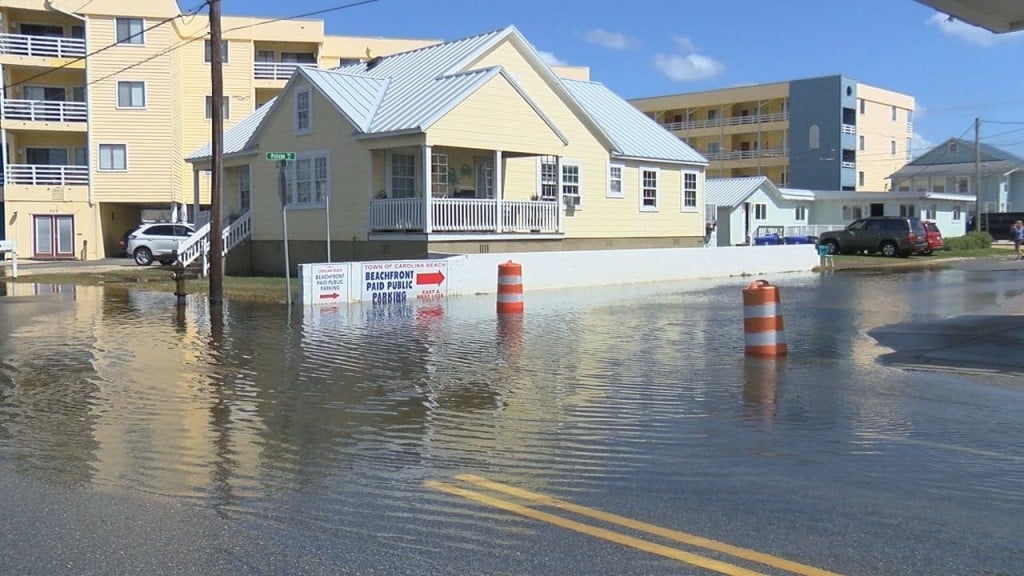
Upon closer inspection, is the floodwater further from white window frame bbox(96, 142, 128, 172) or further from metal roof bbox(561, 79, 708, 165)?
white window frame bbox(96, 142, 128, 172)

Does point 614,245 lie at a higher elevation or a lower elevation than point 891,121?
lower

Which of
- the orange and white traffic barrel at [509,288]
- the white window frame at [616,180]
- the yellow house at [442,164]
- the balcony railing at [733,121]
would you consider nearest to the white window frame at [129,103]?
the yellow house at [442,164]

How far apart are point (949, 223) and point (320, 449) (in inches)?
2601

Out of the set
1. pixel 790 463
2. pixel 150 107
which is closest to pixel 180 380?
pixel 790 463

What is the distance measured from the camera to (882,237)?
145 ft

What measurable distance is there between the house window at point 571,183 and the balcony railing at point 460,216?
2756 mm

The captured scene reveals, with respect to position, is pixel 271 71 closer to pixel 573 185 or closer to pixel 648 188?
pixel 648 188

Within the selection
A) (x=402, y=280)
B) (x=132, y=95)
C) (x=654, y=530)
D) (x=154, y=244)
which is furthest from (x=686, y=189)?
(x=654, y=530)

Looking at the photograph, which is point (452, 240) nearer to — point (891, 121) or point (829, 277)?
point (829, 277)

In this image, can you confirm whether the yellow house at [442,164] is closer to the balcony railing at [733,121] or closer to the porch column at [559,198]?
the porch column at [559,198]

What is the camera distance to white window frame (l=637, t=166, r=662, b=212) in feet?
119

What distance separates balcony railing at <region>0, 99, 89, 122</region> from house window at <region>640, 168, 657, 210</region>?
89.6ft

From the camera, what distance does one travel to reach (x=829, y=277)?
3122cm

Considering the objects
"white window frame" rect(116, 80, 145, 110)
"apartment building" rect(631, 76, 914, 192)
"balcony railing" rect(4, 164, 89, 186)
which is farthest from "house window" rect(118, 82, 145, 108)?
"apartment building" rect(631, 76, 914, 192)
